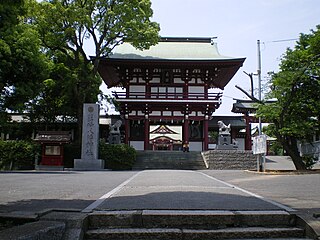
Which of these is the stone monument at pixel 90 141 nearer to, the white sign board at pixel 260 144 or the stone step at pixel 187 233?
the white sign board at pixel 260 144

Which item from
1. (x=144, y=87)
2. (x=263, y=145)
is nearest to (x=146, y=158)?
(x=144, y=87)

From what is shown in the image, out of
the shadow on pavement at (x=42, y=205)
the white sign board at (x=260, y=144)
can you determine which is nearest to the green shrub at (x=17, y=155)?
the white sign board at (x=260, y=144)

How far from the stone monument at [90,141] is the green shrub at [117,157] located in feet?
6.71

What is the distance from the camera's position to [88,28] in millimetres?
25469

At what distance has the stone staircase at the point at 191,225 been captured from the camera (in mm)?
4414

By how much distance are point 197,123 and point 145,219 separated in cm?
2936

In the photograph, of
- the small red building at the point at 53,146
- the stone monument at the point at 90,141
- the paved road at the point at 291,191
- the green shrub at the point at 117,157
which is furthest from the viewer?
the green shrub at the point at 117,157

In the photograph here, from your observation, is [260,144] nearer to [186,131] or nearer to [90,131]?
[90,131]

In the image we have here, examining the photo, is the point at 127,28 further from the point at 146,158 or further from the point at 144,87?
the point at 146,158

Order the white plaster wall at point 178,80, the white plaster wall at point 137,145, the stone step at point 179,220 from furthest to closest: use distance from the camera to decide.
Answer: the white plaster wall at point 178,80 → the white plaster wall at point 137,145 → the stone step at point 179,220

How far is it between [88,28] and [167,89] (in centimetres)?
1015

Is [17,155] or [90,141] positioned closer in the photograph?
[90,141]

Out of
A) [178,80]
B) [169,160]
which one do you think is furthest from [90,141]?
[178,80]

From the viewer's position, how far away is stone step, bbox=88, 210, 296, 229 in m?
4.70
